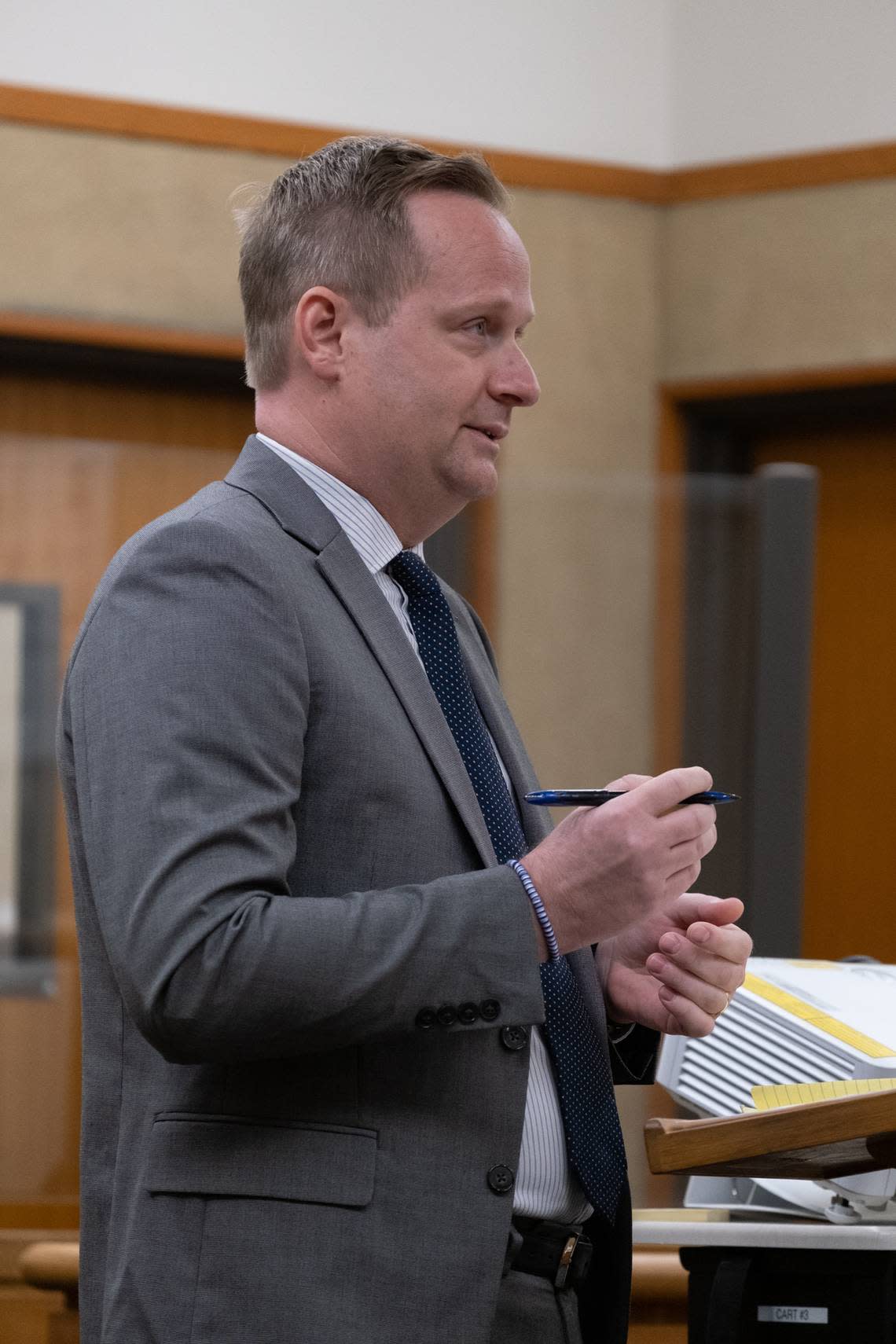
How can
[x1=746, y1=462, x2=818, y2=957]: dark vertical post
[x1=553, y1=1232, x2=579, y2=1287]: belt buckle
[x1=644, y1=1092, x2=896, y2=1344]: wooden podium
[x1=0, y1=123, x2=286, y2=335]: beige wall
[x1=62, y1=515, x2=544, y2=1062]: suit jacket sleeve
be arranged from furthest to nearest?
[x1=0, y1=123, x2=286, y2=335]: beige wall
[x1=746, y1=462, x2=818, y2=957]: dark vertical post
[x1=644, y1=1092, x2=896, y2=1344]: wooden podium
[x1=553, y1=1232, x2=579, y2=1287]: belt buckle
[x1=62, y1=515, x2=544, y2=1062]: suit jacket sleeve

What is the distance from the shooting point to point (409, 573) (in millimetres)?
1396

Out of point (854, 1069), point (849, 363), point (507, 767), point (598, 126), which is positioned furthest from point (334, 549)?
point (598, 126)

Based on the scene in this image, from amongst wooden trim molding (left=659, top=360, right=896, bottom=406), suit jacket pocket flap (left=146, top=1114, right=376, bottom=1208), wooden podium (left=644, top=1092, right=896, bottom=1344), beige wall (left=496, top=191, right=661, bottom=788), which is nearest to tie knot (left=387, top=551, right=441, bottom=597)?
suit jacket pocket flap (left=146, top=1114, right=376, bottom=1208)

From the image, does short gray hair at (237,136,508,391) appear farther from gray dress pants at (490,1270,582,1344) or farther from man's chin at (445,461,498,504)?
gray dress pants at (490,1270,582,1344)

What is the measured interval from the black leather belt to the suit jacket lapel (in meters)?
0.28

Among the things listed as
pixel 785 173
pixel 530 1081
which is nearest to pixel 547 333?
pixel 785 173

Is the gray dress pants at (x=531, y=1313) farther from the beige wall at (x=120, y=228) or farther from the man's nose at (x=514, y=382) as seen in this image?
the beige wall at (x=120, y=228)

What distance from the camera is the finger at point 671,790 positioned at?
Result: 1.14 metres

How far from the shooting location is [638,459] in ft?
13.4

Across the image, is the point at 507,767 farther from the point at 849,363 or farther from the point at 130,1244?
the point at 849,363

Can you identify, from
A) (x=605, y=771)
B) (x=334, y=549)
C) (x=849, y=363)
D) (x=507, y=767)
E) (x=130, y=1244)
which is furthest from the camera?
(x=849, y=363)

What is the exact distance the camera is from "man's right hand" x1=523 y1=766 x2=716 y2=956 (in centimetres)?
114

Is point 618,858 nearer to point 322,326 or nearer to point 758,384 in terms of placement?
point 322,326

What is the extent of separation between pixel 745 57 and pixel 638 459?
983 millimetres
